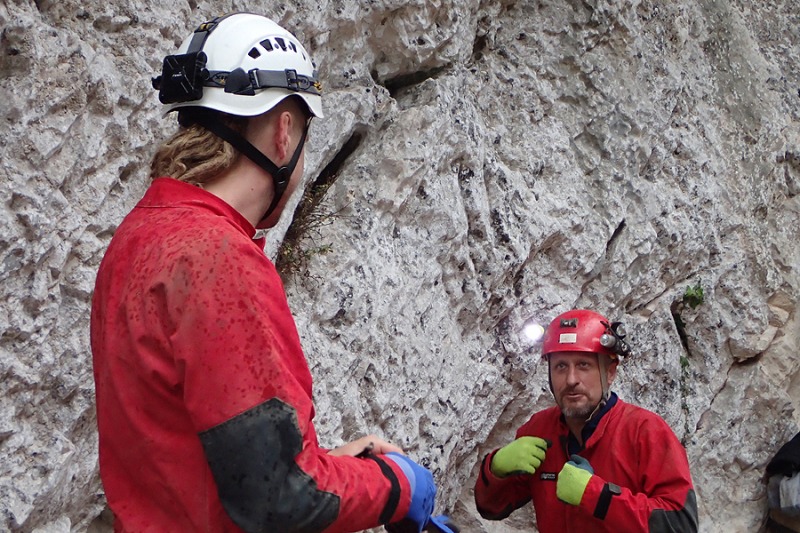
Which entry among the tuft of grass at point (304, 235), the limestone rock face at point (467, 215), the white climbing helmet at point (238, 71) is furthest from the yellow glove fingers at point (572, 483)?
the white climbing helmet at point (238, 71)

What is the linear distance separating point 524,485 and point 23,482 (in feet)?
8.13

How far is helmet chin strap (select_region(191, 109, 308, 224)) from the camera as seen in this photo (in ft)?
6.64

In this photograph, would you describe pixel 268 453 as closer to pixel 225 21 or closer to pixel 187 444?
pixel 187 444

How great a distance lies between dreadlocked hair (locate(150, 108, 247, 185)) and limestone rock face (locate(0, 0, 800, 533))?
3.70ft

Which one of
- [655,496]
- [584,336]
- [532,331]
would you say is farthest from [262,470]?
[532,331]

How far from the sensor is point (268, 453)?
1.67 meters

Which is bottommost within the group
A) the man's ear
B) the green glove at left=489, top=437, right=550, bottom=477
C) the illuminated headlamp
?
the green glove at left=489, top=437, right=550, bottom=477

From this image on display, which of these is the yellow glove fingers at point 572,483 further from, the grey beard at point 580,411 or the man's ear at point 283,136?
the man's ear at point 283,136

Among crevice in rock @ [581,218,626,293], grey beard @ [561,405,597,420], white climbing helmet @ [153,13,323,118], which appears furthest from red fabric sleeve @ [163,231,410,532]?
crevice in rock @ [581,218,626,293]

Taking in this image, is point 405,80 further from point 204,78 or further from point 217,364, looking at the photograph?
point 217,364

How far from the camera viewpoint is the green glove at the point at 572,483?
3.68 metres

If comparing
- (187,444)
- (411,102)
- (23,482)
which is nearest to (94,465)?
(23,482)

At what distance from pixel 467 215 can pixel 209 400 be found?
371cm

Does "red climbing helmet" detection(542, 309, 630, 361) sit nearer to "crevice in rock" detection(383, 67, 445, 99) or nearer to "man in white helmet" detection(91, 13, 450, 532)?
"crevice in rock" detection(383, 67, 445, 99)
